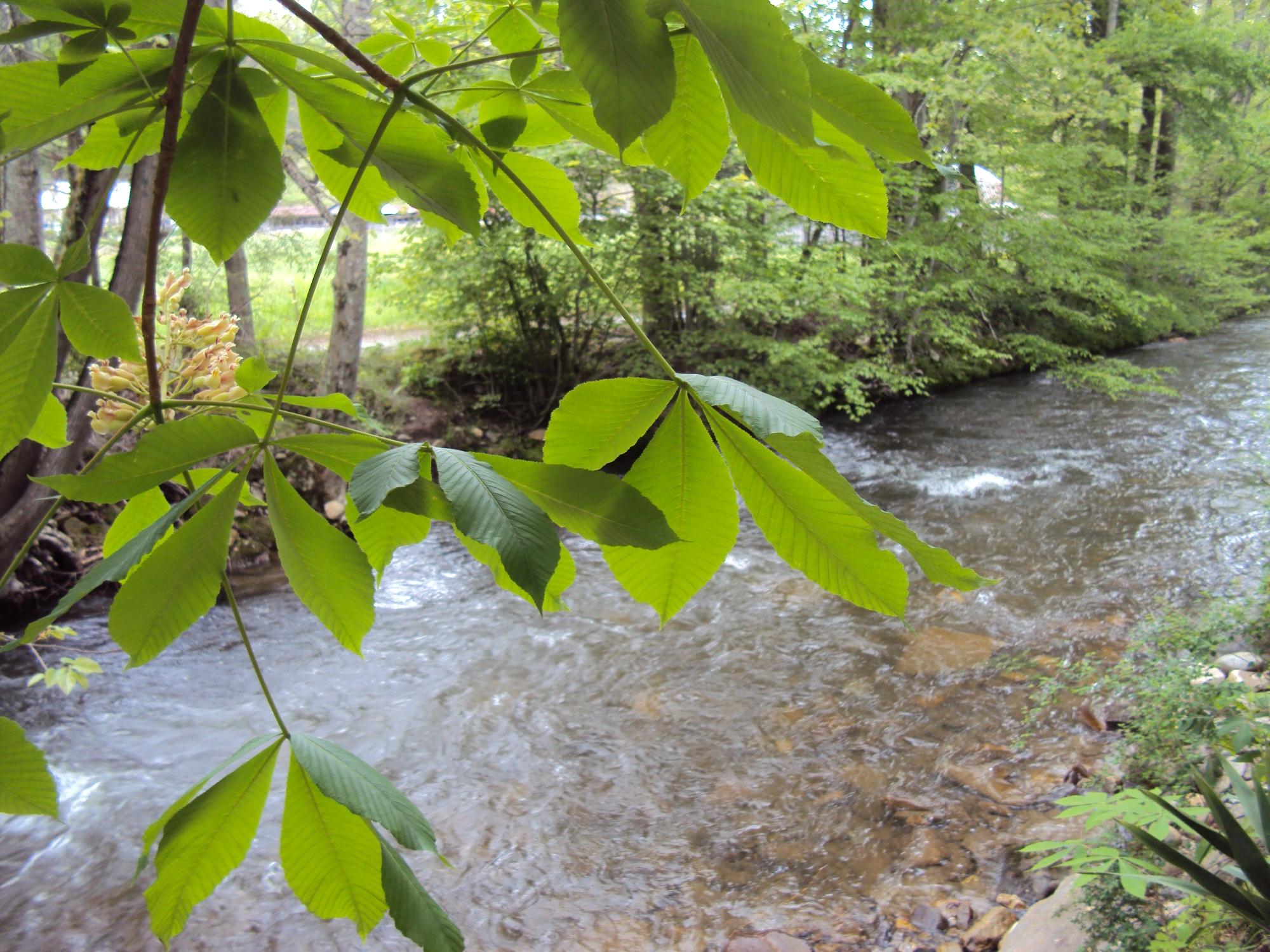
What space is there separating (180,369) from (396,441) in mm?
550

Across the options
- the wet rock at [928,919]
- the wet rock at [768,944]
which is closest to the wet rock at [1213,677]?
the wet rock at [928,919]

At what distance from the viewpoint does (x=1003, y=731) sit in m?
3.89

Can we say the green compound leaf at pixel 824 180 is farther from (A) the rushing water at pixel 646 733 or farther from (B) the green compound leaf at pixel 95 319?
(A) the rushing water at pixel 646 733

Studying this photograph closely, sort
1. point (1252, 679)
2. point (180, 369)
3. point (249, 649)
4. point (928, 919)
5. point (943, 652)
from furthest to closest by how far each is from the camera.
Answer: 1. point (943, 652)
2. point (1252, 679)
3. point (928, 919)
4. point (180, 369)
5. point (249, 649)

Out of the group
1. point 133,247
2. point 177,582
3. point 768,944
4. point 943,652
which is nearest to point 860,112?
point 177,582

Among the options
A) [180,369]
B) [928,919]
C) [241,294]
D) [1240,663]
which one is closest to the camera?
[180,369]

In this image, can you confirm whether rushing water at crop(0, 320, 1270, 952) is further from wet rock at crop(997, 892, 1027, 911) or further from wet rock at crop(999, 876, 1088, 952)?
wet rock at crop(999, 876, 1088, 952)

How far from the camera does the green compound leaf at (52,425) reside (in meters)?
0.67

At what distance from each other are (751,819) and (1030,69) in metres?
8.38

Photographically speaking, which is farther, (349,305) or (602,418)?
(349,305)

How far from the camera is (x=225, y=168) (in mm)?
557

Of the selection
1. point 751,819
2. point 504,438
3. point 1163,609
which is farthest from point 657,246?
point 751,819

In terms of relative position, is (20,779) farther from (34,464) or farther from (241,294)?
(241,294)

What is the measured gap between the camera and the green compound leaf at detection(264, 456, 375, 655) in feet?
1.71
